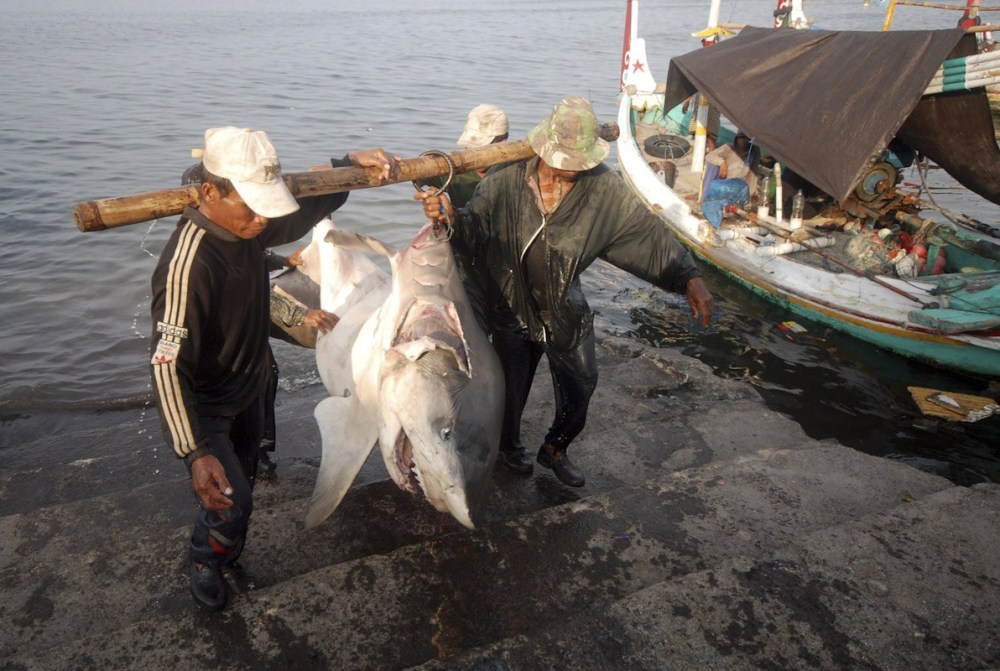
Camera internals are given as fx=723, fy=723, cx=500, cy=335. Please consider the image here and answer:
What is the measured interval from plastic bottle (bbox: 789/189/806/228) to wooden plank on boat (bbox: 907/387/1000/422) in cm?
329

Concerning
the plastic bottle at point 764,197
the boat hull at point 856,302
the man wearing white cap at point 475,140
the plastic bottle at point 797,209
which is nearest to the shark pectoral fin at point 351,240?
the man wearing white cap at point 475,140

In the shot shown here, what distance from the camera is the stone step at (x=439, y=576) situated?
9.46ft

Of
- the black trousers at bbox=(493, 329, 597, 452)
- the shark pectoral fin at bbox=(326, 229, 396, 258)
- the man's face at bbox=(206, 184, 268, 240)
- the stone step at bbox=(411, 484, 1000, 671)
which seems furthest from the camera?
the shark pectoral fin at bbox=(326, 229, 396, 258)

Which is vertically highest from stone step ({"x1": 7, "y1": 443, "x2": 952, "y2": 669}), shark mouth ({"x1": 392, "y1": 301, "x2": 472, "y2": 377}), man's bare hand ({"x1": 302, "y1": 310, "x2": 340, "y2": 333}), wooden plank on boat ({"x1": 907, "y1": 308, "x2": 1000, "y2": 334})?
shark mouth ({"x1": 392, "y1": 301, "x2": 472, "y2": 377})

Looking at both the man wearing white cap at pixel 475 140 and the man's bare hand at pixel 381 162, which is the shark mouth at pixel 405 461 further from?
the man wearing white cap at pixel 475 140

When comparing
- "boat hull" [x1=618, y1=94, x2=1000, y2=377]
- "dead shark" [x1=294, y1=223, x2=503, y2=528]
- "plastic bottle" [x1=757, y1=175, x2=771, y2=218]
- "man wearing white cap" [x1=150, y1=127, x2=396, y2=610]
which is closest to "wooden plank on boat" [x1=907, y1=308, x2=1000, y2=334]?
"boat hull" [x1=618, y1=94, x2=1000, y2=377]

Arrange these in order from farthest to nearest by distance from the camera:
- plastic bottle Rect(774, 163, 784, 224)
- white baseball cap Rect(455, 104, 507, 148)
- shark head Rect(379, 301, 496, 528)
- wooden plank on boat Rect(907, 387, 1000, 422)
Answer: plastic bottle Rect(774, 163, 784, 224) → wooden plank on boat Rect(907, 387, 1000, 422) → white baseball cap Rect(455, 104, 507, 148) → shark head Rect(379, 301, 496, 528)

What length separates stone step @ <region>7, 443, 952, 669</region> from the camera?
2.88m

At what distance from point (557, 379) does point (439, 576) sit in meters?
1.58

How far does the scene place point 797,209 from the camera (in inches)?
427

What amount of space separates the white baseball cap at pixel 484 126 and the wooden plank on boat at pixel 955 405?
6069mm

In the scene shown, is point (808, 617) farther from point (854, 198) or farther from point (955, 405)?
point (854, 198)

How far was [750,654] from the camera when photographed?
9.16 feet

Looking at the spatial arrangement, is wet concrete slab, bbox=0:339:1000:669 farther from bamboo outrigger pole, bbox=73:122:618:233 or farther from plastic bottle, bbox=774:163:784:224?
plastic bottle, bbox=774:163:784:224
